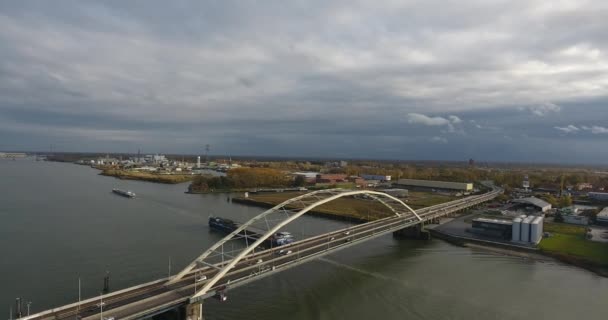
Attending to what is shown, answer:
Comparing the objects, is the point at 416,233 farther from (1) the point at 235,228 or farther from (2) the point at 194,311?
(2) the point at 194,311

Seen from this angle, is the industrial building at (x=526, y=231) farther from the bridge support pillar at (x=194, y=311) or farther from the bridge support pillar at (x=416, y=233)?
the bridge support pillar at (x=194, y=311)

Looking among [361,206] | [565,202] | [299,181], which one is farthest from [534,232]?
[299,181]

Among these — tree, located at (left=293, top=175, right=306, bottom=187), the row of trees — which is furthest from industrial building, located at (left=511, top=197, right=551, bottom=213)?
the row of trees

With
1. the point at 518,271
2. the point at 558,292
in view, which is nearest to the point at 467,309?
the point at 558,292

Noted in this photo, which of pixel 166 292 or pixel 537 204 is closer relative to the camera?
pixel 166 292

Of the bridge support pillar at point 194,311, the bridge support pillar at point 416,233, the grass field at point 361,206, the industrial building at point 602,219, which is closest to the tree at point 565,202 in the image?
the industrial building at point 602,219

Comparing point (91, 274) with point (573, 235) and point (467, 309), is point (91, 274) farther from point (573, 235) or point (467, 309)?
point (573, 235)
